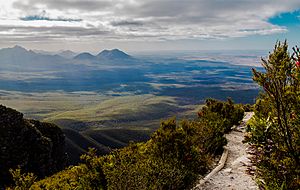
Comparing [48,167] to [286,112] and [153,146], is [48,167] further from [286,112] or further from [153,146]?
[286,112]

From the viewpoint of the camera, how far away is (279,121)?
686cm

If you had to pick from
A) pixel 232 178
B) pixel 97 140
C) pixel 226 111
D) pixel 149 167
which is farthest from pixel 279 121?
pixel 97 140

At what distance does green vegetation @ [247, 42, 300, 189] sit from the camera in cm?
672

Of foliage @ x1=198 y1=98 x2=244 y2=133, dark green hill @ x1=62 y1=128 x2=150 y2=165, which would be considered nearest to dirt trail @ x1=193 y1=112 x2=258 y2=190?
foliage @ x1=198 y1=98 x2=244 y2=133

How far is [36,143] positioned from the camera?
45.2 metres

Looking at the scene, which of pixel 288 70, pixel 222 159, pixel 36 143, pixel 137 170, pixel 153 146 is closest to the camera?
pixel 288 70

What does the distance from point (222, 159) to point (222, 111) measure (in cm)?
877

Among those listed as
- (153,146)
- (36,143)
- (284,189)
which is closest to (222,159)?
(153,146)

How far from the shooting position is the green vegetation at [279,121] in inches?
265

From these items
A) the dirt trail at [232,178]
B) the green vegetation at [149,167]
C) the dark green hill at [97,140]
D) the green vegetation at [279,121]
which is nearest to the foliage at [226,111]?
the dirt trail at [232,178]

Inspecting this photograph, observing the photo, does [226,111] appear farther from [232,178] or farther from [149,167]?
[149,167]

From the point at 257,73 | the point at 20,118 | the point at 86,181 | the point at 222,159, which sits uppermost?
the point at 257,73

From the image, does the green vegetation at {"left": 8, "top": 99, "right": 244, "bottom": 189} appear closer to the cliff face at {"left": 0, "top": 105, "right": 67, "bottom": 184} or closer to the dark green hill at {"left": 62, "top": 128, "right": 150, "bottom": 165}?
the cliff face at {"left": 0, "top": 105, "right": 67, "bottom": 184}

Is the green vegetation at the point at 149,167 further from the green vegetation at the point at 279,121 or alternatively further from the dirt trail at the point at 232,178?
the green vegetation at the point at 279,121
